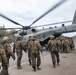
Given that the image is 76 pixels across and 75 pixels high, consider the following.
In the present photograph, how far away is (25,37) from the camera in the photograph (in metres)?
22.1

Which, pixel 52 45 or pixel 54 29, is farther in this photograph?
pixel 54 29

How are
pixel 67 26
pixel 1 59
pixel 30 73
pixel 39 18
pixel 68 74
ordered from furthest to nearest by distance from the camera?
pixel 67 26, pixel 39 18, pixel 30 73, pixel 68 74, pixel 1 59

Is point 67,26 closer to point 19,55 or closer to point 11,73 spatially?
point 19,55

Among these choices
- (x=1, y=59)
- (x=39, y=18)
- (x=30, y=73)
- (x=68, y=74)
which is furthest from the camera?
(x=39, y=18)

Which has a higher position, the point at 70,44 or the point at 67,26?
the point at 67,26

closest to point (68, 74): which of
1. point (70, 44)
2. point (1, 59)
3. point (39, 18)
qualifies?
point (1, 59)

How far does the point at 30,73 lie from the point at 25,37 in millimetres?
12584

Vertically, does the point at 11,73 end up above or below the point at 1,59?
below

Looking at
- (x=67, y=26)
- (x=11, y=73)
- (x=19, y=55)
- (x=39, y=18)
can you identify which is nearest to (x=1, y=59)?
(x=11, y=73)

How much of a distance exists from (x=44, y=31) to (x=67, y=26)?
2581 mm

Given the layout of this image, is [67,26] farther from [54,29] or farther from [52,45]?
[52,45]

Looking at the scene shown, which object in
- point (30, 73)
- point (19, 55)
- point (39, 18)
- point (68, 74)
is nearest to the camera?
point (68, 74)

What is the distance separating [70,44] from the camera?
21.2 meters

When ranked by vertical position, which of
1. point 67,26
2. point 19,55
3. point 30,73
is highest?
point 67,26
